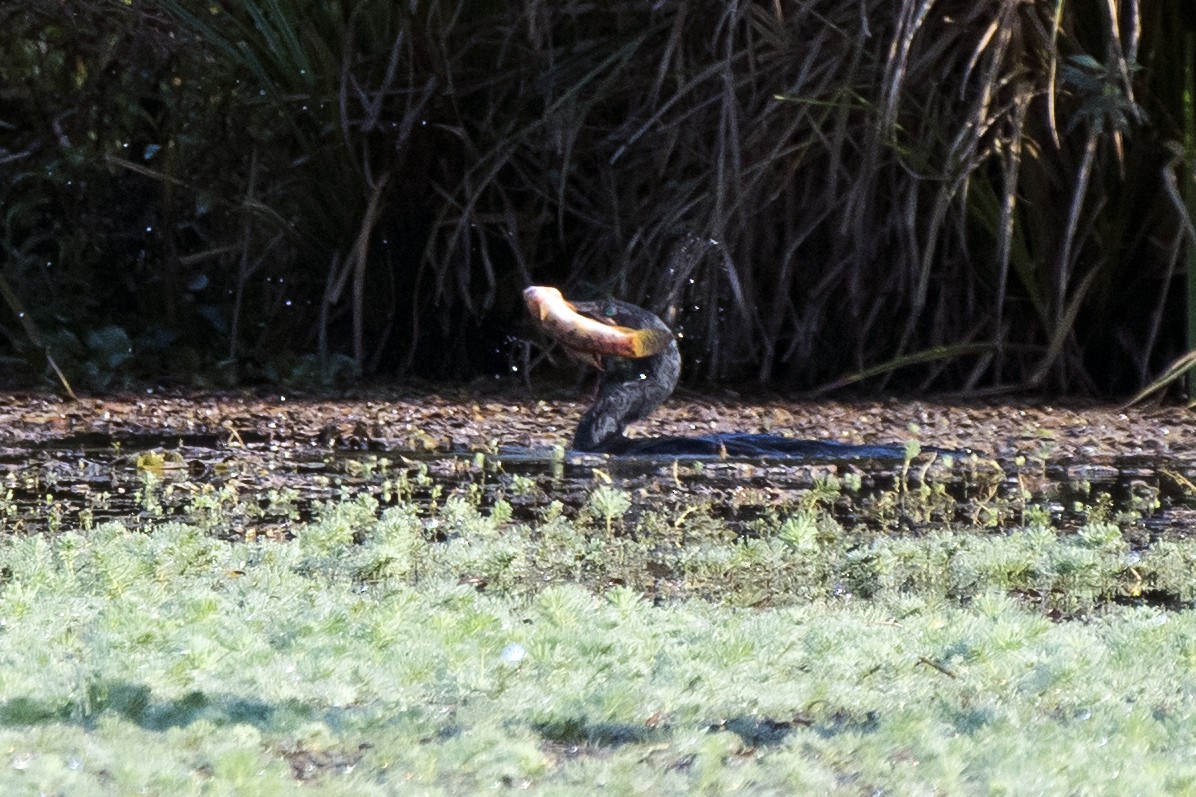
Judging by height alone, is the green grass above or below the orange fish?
below

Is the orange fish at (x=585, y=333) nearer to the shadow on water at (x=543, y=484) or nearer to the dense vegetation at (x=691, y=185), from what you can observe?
the shadow on water at (x=543, y=484)

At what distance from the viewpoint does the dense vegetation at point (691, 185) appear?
5.84 m

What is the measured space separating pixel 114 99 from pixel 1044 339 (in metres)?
3.94

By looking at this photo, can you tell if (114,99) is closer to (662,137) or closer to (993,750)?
(662,137)

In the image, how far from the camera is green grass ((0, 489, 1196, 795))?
6.13ft

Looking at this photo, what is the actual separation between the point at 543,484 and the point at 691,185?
→ 1.98 meters

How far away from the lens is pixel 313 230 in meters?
6.85

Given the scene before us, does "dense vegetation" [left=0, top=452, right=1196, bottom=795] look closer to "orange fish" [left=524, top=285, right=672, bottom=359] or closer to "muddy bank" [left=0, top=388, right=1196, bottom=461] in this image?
"orange fish" [left=524, top=285, right=672, bottom=359]

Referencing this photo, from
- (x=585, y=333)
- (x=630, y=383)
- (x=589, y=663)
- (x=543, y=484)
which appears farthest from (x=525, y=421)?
(x=589, y=663)

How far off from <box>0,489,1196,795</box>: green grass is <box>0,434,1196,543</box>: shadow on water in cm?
56

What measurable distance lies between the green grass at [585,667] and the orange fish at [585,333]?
143cm

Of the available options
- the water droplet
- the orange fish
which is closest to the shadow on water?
the orange fish

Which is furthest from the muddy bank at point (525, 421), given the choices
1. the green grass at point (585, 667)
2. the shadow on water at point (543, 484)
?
the green grass at point (585, 667)

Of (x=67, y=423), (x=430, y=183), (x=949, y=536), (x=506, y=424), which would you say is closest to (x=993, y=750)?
(x=949, y=536)
